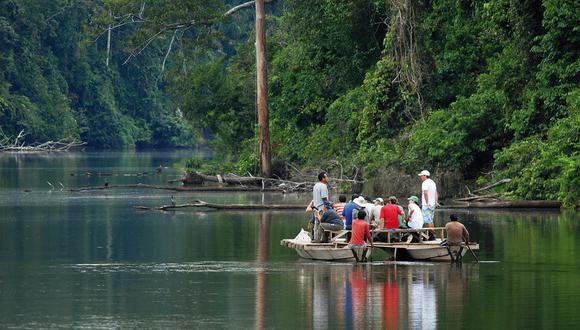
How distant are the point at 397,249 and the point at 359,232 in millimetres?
942

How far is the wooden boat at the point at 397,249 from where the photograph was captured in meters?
27.9

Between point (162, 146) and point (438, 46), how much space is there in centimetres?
9062

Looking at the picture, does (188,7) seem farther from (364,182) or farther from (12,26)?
(12,26)

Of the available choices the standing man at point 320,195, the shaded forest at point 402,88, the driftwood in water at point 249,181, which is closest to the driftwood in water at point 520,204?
the shaded forest at point 402,88

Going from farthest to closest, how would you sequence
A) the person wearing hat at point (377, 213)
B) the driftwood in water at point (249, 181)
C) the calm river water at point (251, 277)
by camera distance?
the driftwood in water at point (249, 181)
the person wearing hat at point (377, 213)
the calm river water at point (251, 277)

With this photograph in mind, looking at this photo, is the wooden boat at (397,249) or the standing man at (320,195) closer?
the wooden boat at (397,249)

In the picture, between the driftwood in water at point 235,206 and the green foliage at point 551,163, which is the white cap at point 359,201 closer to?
the green foliage at point 551,163

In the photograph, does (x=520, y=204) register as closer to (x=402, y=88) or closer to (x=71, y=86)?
(x=402, y=88)

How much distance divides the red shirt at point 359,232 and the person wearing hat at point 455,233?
4.96 feet

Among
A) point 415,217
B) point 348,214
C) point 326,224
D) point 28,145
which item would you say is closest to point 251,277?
point 326,224

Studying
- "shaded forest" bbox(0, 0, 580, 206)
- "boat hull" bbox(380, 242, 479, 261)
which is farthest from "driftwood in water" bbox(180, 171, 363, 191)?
"boat hull" bbox(380, 242, 479, 261)

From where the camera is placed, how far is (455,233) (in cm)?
2758

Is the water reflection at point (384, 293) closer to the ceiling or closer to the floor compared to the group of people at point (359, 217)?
closer to the floor

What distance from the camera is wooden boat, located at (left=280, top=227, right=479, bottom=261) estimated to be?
27.9 meters
